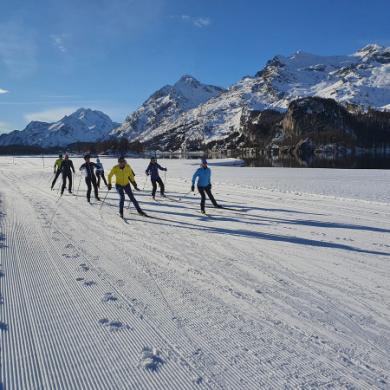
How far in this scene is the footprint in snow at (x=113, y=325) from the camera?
4812 mm

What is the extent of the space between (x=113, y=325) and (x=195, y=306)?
119cm

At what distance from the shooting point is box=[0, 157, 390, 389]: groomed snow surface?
12.8ft

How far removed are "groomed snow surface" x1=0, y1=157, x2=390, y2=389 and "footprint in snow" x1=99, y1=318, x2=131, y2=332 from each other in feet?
0.04

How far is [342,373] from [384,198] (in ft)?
49.2

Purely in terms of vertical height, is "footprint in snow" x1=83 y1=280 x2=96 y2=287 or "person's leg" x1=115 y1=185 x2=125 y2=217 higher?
"person's leg" x1=115 y1=185 x2=125 y2=217

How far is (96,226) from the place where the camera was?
11148mm

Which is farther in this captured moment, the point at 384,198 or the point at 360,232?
the point at 384,198

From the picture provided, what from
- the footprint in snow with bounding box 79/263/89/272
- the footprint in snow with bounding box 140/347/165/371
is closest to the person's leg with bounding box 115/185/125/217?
the footprint in snow with bounding box 79/263/89/272

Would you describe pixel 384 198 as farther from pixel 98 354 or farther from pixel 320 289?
pixel 98 354

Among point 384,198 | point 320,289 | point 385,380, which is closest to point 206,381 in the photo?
point 385,380

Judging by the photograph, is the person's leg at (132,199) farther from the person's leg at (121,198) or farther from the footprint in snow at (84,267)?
the footprint in snow at (84,267)

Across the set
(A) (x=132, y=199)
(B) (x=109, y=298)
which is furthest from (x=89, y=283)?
(A) (x=132, y=199)

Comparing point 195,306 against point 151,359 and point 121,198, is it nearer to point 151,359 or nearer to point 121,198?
point 151,359

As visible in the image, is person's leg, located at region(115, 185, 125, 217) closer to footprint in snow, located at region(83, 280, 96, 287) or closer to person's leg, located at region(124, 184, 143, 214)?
person's leg, located at region(124, 184, 143, 214)
